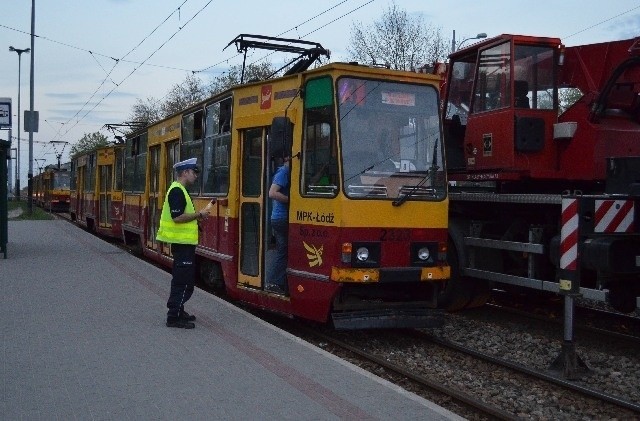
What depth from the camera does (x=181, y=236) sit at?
8914 millimetres

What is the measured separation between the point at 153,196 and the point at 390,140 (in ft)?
27.7

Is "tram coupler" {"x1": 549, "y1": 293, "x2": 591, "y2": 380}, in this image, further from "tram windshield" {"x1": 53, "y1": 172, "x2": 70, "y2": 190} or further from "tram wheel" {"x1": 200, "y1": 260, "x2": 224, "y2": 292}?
"tram windshield" {"x1": 53, "y1": 172, "x2": 70, "y2": 190}

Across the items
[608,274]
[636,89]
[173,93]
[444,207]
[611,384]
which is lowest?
[611,384]

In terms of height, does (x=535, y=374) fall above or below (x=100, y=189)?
below

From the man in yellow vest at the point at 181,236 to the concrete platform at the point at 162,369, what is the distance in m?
0.25

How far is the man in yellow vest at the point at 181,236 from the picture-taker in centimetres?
880

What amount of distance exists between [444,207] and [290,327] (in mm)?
2651

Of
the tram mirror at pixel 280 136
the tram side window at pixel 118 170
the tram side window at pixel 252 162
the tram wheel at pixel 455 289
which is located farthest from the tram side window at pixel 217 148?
the tram side window at pixel 118 170

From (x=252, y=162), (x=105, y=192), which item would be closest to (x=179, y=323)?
(x=252, y=162)

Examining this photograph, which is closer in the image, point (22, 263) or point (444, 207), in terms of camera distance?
point (444, 207)

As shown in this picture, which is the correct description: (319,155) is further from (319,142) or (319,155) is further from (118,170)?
(118,170)

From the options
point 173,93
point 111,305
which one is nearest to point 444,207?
point 111,305

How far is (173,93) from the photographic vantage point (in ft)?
190

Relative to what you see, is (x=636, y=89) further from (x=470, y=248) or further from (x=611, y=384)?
(x=611, y=384)
